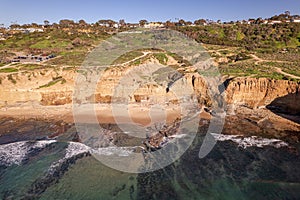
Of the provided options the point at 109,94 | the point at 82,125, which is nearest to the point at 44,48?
the point at 109,94

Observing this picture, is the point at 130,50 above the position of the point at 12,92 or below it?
above

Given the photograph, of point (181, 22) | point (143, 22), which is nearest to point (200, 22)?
point (181, 22)

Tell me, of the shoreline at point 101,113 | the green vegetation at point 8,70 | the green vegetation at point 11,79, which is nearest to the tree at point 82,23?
the green vegetation at point 8,70

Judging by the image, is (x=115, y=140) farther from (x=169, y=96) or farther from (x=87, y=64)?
(x=87, y=64)

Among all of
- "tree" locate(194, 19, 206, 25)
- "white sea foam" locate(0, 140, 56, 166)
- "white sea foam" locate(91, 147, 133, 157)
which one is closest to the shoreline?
"white sea foam" locate(0, 140, 56, 166)

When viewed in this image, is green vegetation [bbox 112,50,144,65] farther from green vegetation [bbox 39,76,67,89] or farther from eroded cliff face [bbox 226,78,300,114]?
eroded cliff face [bbox 226,78,300,114]

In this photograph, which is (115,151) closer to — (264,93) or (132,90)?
(132,90)
